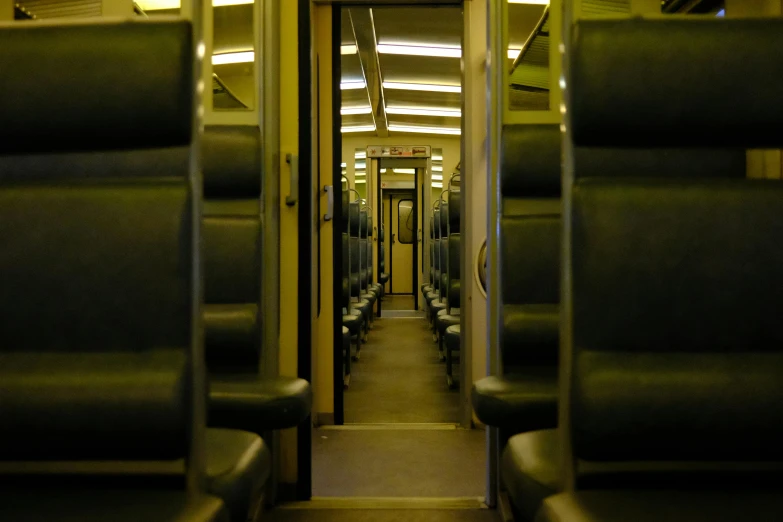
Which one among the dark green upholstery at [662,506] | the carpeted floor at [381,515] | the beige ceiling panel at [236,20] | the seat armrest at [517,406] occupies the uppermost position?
the beige ceiling panel at [236,20]

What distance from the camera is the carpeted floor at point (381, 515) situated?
223cm

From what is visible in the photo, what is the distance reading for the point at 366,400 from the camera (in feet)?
14.3

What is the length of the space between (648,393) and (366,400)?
3.50 meters

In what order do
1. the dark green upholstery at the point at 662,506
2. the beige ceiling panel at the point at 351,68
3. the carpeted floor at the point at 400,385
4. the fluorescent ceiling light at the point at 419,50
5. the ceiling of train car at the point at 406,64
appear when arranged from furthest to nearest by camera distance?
the beige ceiling panel at the point at 351,68
the fluorescent ceiling light at the point at 419,50
the ceiling of train car at the point at 406,64
the carpeted floor at the point at 400,385
the dark green upholstery at the point at 662,506

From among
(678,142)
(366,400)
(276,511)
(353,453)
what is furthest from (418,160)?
(678,142)

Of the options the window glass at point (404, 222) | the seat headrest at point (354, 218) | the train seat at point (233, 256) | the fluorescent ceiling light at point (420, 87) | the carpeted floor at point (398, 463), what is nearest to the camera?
the train seat at point (233, 256)

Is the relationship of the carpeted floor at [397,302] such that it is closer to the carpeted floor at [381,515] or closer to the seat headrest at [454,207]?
the seat headrest at [454,207]

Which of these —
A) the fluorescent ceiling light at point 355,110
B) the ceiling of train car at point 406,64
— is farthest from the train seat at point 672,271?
the fluorescent ceiling light at point 355,110

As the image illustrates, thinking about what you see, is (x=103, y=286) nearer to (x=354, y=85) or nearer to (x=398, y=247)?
(x=354, y=85)

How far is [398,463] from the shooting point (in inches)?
116

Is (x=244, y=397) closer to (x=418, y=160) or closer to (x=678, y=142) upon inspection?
(x=678, y=142)

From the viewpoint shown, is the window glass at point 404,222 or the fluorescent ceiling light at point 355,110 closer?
the fluorescent ceiling light at point 355,110

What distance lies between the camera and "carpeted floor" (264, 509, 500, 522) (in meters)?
2.23

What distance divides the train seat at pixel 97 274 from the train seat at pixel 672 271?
608mm
